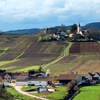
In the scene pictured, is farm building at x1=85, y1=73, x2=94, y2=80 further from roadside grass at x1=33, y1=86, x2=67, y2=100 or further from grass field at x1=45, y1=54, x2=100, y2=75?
roadside grass at x1=33, y1=86, x2=67, y2=100

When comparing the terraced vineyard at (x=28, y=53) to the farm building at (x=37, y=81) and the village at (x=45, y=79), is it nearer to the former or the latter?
the village at (x=45, y=79)

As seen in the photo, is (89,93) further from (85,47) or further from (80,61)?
(85,47)

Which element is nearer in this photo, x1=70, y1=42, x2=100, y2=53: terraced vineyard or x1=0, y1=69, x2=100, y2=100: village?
x1=0, y1=69, x2=100, y2=100: village

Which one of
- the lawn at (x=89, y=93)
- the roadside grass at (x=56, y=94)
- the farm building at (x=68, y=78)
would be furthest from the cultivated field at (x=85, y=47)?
the roadside grass at (x=56, y=94)

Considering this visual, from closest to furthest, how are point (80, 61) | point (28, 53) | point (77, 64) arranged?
point (77, 64) < point (80, 61) < point (28, 53)

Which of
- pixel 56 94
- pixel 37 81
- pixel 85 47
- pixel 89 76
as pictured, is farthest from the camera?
pixel 85 47

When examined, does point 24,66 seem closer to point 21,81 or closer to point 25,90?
point 21,81

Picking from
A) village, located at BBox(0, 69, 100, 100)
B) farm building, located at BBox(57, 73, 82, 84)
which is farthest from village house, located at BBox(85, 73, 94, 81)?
farm building, located at BBox(57, 73, 82, 84)

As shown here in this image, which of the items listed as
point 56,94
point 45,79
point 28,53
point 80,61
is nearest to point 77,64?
point 80,61

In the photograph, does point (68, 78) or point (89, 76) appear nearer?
point (68, 78)
